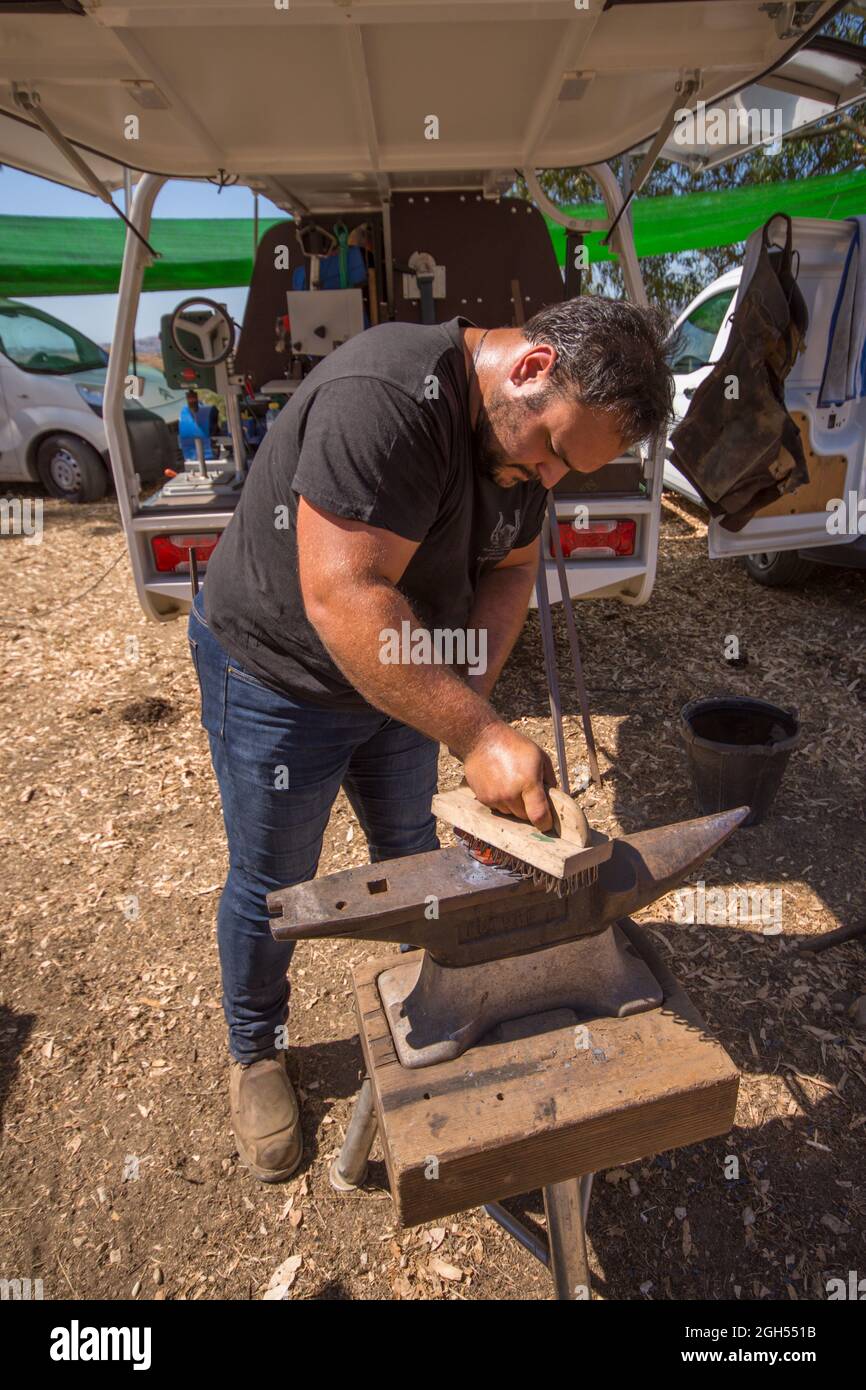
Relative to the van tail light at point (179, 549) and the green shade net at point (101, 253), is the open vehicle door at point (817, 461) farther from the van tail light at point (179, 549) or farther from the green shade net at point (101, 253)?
the green shade net at point (101, 253)

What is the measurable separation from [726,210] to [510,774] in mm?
7570

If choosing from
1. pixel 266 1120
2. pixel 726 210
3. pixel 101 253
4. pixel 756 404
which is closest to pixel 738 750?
pixel 756 404

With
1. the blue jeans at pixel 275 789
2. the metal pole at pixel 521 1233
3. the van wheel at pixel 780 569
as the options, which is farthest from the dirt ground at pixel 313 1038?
the van wheel at pixel 780 569

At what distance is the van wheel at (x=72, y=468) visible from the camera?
349 inches

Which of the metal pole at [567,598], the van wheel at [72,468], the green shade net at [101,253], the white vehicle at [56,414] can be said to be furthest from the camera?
the van wheel at [72,468]

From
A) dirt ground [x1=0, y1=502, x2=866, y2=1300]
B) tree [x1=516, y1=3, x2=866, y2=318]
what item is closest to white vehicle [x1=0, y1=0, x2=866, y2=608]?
dirt ground [x1=0, y1=502, x2=866, y2=1300]

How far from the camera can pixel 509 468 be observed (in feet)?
4.88

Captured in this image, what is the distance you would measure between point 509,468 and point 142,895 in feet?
7.89

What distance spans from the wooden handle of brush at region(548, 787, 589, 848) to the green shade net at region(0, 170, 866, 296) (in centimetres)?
727

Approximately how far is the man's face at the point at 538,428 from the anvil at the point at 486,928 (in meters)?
0.71

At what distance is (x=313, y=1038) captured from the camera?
8.21 ft
